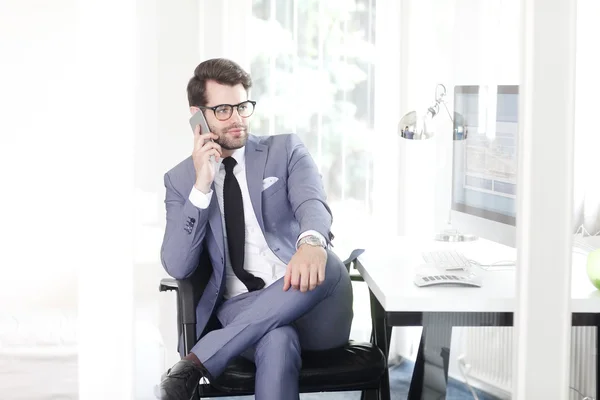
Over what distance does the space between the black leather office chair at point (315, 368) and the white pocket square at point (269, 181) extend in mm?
373

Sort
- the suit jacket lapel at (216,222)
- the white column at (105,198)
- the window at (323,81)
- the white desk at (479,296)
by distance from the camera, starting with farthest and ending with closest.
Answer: the window at (323,81)
the suit jacket lapel at (216,222)
the white desk at (479,296)
the white column at (105,198)

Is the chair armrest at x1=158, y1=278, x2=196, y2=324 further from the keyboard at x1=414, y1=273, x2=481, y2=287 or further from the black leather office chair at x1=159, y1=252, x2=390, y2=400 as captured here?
the keyboard at x1=414, y1=273, x2=481, y2=287

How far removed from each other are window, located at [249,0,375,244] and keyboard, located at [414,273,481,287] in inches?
59.6

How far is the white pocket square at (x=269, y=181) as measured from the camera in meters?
2.49

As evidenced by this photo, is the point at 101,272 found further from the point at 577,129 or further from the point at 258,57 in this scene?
the point at 258,57

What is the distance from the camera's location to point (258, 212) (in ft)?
8.10

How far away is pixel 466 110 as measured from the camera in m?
2.46

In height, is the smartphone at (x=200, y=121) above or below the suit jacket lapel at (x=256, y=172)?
above

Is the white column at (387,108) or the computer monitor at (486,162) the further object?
the white column at (387,108)

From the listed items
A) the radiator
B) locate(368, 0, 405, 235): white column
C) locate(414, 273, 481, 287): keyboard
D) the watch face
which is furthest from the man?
locate(368, 0, 405, 235): white column

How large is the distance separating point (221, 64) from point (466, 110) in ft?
2.37

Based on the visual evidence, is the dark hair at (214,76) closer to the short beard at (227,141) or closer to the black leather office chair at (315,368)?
the short beard at (227,141)

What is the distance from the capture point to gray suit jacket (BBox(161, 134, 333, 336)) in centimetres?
234

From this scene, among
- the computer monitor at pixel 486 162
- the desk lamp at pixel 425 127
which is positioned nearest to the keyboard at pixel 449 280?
the computer monitor at pixel 486 162
